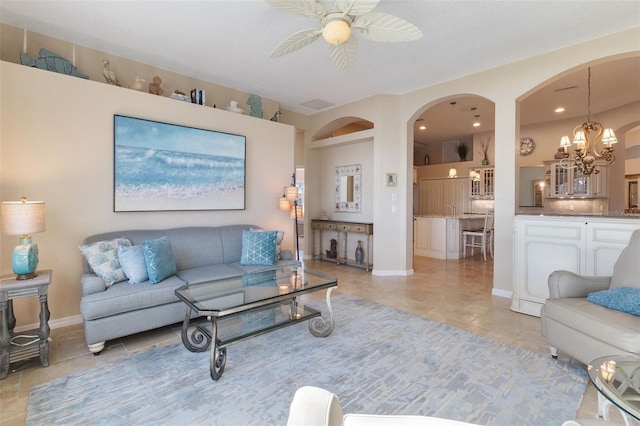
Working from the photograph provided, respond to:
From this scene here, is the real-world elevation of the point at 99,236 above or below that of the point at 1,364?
above

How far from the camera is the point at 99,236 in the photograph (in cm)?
325

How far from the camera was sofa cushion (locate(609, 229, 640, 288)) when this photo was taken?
7.37 ft

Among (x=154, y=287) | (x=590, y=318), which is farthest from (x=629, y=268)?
(x=154, y=287)

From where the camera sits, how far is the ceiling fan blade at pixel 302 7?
7.11 feet

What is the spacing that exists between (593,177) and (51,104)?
31.0 ft

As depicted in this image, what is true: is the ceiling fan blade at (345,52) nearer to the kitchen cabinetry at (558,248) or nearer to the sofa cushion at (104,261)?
the kitchen cabinetry at (558,248)

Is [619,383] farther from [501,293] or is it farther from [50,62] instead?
[50,62]

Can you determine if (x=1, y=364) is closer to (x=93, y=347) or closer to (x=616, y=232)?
(x=93, y=347)

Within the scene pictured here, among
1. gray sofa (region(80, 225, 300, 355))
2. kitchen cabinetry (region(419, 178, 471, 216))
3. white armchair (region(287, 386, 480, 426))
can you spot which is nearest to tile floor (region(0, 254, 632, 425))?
gray sofa (region(80, 225, 300, 355))

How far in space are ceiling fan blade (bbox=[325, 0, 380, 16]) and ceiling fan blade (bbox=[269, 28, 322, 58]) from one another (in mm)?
235

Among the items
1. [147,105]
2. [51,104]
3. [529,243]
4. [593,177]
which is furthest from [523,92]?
[51,104]

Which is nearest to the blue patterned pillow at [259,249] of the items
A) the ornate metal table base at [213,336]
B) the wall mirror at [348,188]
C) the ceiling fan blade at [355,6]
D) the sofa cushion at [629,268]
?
the ornate metal table base at [213,336]

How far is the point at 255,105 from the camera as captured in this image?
16.2 feet

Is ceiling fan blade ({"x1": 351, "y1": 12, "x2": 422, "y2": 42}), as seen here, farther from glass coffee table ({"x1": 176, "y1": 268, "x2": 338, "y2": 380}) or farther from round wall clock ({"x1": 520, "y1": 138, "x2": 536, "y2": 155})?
round wall clock ({"x1": 520, "y1": 138, "x2": 536, "y2": 155})
